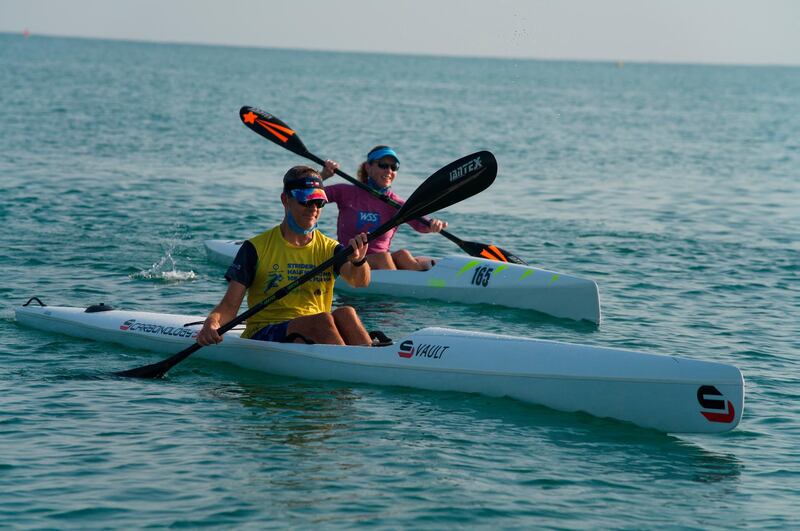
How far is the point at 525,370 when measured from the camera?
767cm

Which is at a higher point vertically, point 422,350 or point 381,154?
point 381,154

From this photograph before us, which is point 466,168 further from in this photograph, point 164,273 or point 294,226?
point 164,273

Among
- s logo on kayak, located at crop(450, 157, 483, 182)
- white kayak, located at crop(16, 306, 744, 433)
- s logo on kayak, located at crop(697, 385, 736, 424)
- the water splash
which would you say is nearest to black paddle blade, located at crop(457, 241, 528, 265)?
the water splash

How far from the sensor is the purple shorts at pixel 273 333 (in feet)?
27.3

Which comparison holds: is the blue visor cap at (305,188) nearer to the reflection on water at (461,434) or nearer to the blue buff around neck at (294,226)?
the blue buff around neck at (294,226)

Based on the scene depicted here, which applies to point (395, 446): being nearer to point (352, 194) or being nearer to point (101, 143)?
point (352, 194)

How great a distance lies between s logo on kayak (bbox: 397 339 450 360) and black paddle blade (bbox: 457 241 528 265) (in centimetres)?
462

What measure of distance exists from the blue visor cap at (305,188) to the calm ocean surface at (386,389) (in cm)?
146

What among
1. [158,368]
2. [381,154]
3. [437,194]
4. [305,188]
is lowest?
[158,368]

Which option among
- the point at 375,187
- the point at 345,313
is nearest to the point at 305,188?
the point at 345,313

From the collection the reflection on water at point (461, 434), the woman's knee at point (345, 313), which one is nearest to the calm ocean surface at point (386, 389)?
the reflection on water at point (461, 434)

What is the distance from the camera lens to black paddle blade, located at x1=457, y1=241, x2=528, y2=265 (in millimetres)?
12688

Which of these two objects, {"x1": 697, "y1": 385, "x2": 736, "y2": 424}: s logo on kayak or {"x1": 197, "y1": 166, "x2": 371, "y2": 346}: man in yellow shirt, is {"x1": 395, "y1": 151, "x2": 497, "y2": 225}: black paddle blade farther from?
{"x1": 697, "y1": 385, "x2": 736, "y2": 424}: s logo on kayak

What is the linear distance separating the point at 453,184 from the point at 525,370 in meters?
1.63
